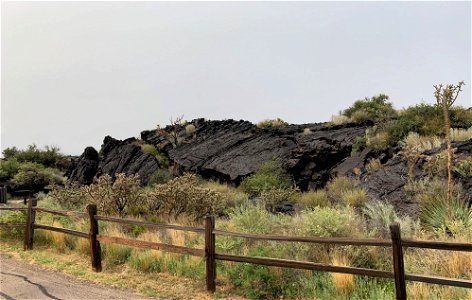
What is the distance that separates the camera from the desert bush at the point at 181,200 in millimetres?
14234

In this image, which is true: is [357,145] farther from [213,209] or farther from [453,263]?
[453,263]

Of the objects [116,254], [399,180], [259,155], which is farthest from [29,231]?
[259,155]

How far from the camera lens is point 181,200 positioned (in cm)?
1430

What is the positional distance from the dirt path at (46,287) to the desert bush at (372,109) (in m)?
21.6

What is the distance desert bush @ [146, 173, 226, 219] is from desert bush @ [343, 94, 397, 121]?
1546 centimetres

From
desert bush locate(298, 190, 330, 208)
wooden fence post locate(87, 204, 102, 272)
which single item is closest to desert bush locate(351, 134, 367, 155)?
desert bush locate(298, 190, 330, 208)

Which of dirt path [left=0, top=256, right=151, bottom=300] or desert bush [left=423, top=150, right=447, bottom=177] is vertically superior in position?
desert bush [left=423, top=150, right=447, bottom=177]

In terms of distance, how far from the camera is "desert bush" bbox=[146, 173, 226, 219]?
14.2 meters

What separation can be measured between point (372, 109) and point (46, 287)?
2701 centimetres

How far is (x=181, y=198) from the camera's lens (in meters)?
14.3

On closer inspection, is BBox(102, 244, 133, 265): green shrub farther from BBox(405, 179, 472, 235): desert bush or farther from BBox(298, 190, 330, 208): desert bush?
BBox(298, 190, 330, 208): desert bush

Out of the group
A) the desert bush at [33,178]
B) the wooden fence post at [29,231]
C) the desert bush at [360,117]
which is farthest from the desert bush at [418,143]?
the desert bush at [33,178]

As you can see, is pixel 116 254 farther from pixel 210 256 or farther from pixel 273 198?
pixel 273 198

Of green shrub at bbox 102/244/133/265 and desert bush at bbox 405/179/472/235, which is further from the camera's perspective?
green shrub at bbox 102/244/133/265
